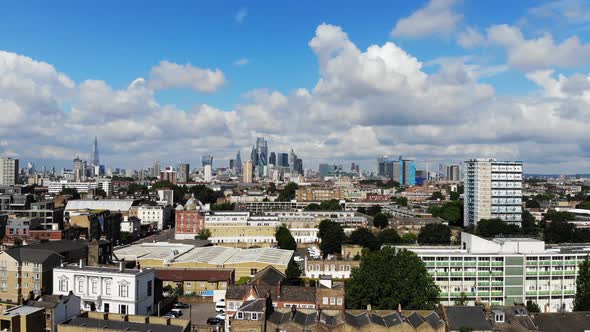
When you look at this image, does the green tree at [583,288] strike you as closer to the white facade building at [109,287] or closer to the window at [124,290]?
the white facade building at [109,287]

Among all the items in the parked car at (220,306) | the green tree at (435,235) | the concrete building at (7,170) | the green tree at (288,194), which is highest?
the concrete building at (7,170)

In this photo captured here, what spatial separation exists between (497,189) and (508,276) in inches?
1910

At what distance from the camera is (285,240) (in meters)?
71.7

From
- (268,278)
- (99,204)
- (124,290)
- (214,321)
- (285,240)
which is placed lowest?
(214,321)

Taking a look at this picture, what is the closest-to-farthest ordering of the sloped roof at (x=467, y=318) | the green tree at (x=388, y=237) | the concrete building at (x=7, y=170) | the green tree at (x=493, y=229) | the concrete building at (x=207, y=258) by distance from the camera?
1. the sloped roof at (x=467, y=318)
2. the concrete building at (x=207, y=258)
3. the green tree at (x=388, y=237)
4. the green tree at (x=493, y=229)
5. the concrete building at (x=7, y=170)

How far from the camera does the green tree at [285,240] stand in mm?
71062

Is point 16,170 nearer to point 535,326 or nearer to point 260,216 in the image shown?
point 260,216

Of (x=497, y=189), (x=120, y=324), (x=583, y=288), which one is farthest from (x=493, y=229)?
(x=120, y=324)

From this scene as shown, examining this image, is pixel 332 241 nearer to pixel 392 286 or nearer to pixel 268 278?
pixel 268 278

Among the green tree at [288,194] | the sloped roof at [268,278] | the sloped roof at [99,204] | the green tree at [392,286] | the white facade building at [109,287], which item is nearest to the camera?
the white facade building at [109,287]

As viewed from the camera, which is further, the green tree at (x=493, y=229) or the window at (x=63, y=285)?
the green tree at (x=493, y=229)

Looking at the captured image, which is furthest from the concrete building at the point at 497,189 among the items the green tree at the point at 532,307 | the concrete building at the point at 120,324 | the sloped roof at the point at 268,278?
the concrete building at the point at 120,324

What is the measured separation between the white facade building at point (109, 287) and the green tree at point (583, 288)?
29.3m

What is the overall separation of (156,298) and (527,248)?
29.0 metres
